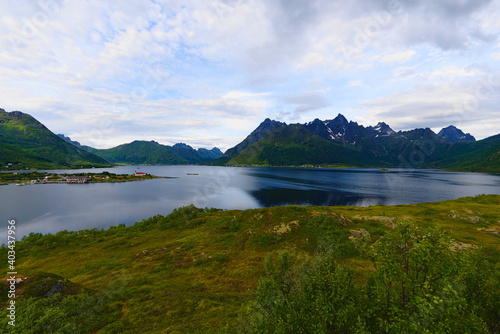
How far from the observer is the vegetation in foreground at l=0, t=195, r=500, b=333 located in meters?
12.4

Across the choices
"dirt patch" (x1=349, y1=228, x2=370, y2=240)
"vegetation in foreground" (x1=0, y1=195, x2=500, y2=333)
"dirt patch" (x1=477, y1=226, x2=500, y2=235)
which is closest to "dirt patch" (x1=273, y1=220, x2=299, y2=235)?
"vegetation in foreground" (x1=0, y1=195, x2=500, y2=333)

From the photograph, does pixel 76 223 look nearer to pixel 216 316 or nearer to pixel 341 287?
pixel 216 316

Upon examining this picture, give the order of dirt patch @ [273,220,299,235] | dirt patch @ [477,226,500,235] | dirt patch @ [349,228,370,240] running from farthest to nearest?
dirt patch @ [273,220,299,235] < dirt patch @ [477,226,500,235] < dirt patch @ [349,228,370,240]

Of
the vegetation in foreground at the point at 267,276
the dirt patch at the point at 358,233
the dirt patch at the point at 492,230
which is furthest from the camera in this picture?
the dirt patch at the point at 492,230

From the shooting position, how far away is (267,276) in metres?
17.3

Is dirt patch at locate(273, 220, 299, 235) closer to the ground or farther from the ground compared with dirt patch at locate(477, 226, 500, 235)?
farther from the ground

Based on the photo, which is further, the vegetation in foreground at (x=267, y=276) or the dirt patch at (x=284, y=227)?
the dirt patch at (x=284, y=227)

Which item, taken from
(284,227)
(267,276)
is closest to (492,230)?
(284,227)

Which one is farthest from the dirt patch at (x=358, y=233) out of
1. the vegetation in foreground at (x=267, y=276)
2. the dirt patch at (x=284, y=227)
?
the dirt patch at (x=284, y=227)

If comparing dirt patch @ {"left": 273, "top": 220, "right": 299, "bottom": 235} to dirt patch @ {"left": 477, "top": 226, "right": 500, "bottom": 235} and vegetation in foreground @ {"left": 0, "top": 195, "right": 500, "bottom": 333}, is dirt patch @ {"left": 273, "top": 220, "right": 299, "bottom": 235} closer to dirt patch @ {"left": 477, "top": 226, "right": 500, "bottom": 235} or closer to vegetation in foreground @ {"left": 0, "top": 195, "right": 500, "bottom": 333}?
vegetation in foreground @ {"left": 0, "top": 195, "right": 500, "bottom": 333}

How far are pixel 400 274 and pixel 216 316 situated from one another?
21.3m

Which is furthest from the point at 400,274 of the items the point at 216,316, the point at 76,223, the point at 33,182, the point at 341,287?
the point at 33,182

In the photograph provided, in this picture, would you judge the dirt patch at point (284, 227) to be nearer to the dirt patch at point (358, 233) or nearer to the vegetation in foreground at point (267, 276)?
the vegetation in foreground at point (267, 276)

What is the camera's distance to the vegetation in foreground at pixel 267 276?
40.5 feet
